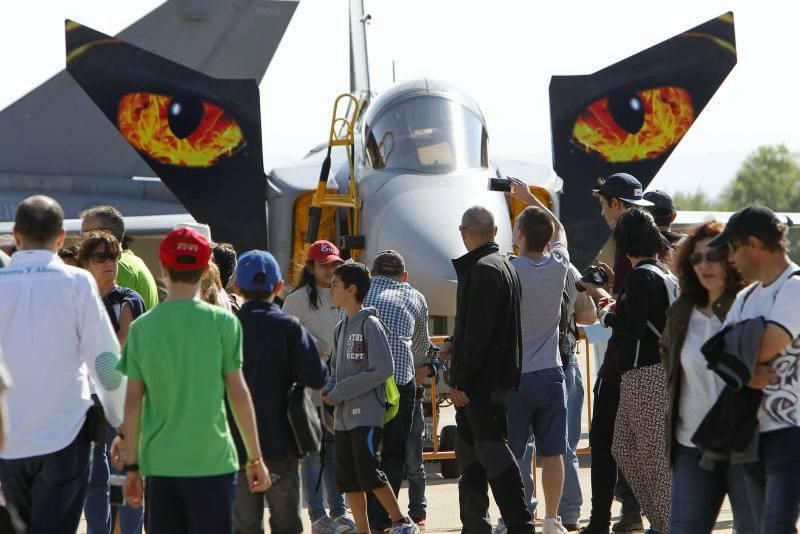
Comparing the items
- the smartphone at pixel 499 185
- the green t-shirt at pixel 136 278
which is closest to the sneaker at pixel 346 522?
the green t-shirt at pixel 136 278

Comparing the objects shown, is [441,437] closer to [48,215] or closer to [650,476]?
[650,476]

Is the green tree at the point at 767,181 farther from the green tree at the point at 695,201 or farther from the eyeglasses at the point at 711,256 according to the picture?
the eyeglasses at the point at 711,256

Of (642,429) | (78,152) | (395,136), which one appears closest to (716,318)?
(642,429)

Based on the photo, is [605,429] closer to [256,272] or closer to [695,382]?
[695,382]

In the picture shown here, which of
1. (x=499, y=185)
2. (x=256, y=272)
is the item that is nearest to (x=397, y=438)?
(x=499, y=185)

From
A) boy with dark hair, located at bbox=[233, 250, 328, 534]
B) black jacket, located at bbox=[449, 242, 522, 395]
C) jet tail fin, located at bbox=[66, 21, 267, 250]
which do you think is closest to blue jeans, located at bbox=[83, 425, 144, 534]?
boy with dark hair, located at bbox=[233, 250, 328, 534]

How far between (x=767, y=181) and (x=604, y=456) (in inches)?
4029

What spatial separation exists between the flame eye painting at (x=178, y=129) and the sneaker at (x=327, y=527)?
20.2 ft

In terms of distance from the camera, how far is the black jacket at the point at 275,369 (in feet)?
16.1

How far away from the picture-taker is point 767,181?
104m

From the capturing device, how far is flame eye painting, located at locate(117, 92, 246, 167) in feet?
40.4

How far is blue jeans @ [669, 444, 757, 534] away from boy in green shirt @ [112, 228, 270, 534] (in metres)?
1.62

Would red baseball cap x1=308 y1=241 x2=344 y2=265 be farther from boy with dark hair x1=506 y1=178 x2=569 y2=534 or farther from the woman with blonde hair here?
the woman with blonde hair

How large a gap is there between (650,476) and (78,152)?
85.0 feet
